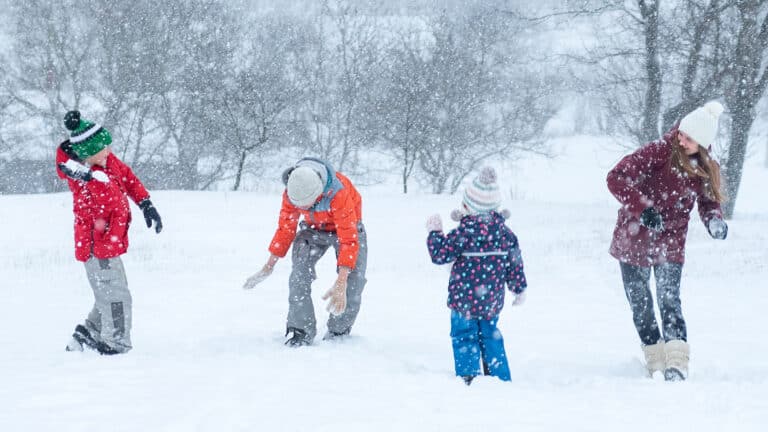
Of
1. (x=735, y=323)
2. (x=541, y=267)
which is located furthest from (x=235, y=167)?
(x=735, y=323)

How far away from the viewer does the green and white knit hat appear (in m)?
4.25

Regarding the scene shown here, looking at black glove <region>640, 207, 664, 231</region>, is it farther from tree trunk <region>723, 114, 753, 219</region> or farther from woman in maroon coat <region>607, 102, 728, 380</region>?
tree trunk <region>723, 114, 753, 219</region>

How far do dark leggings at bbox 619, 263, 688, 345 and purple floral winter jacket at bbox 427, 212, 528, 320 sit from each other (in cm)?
81

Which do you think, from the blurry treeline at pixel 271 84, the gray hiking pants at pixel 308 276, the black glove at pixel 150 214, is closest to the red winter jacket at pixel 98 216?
the black glove at pixel 150 214

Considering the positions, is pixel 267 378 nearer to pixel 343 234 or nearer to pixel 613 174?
pixel 343 234

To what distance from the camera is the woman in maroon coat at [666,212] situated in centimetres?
413

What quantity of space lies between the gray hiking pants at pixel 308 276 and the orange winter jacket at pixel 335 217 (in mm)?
92

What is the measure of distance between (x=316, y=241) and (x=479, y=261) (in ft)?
4.52

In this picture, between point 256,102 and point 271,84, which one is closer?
point 256,102

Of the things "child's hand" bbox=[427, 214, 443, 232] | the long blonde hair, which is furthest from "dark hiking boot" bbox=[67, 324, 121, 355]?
the long blonde hair

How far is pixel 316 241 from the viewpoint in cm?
489

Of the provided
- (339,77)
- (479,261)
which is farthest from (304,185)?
(339,77)

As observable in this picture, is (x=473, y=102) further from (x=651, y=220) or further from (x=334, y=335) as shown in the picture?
(x=651, y=220)

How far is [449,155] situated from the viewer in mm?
31688
